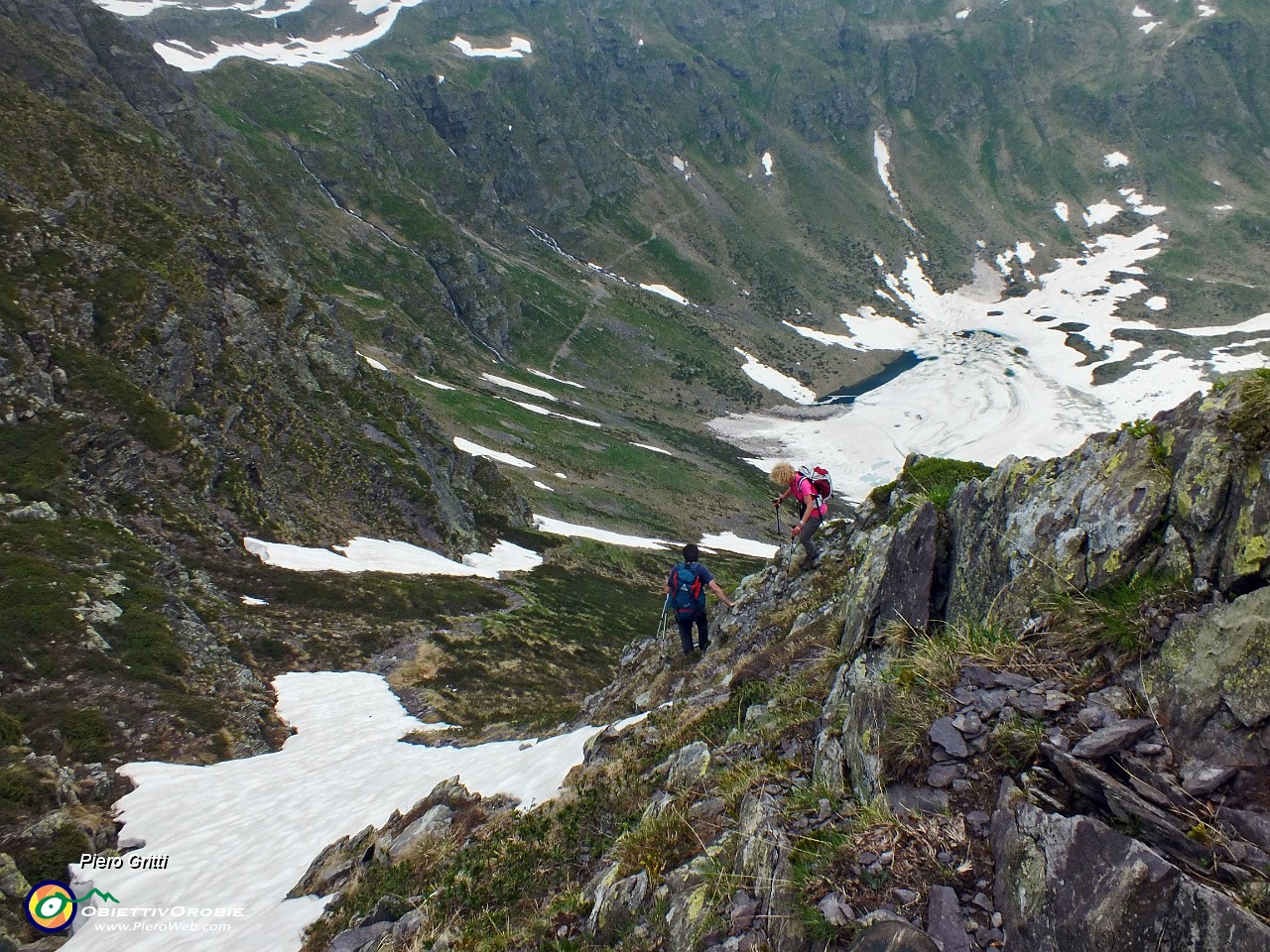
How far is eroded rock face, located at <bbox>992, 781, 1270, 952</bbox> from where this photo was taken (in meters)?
3.77

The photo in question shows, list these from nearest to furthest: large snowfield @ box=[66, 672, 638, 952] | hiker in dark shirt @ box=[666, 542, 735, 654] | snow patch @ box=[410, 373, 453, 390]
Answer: large snowfield @ box=[66, 672, 638, 952], hiker in dark shirt @ box=[666, 542, 735, 654], snow patch @ box=[410, 373, 453, 390]

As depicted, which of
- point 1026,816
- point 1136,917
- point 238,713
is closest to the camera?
point 1136,917

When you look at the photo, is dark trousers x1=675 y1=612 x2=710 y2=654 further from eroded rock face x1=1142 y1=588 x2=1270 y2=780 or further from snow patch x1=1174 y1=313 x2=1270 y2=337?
snow patch x1=1174 y1=313 x2=1270 y2=337

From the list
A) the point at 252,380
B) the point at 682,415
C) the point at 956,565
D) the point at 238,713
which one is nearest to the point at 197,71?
the point at 682,415

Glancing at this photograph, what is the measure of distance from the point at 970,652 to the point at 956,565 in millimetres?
2803

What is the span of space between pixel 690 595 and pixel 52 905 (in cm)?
1328

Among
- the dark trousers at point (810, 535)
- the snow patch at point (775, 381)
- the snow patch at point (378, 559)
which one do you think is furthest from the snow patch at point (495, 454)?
the snow patch at point (775, 381)

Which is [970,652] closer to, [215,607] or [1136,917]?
[1136,917]

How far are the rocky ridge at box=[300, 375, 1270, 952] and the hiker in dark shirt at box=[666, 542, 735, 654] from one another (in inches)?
202

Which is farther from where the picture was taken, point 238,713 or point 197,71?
point 197,71

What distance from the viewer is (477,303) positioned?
490 feet

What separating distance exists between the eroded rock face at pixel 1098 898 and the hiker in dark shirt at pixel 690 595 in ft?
34.3

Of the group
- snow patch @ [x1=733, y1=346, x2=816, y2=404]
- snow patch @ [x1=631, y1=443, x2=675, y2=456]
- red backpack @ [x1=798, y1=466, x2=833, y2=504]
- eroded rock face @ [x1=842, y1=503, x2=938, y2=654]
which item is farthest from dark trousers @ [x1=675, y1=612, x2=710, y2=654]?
snow patch @ [x1=733, y1=346, x2=816, y2=404]

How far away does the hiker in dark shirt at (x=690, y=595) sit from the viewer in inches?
618
